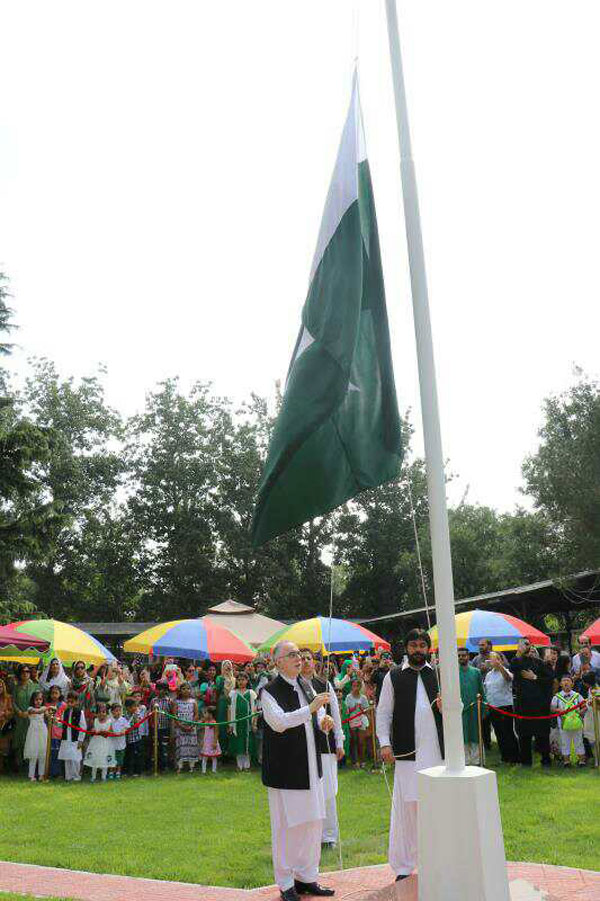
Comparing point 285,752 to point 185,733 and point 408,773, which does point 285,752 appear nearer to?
point 408,773

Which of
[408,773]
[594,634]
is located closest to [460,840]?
[408,773]

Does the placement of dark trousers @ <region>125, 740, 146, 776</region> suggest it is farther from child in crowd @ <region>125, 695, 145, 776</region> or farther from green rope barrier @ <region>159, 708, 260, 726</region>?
green rope barrier @ <region>159, 708, 260, 726</region>

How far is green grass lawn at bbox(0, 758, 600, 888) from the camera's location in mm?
8062

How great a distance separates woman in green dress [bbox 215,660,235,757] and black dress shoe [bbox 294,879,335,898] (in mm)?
9500

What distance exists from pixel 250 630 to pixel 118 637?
19.8 m

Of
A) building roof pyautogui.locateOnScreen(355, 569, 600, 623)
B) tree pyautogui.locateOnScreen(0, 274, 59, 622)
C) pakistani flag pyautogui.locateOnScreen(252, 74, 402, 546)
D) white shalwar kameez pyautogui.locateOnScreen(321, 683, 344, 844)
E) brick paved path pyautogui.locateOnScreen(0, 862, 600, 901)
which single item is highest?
tree pyautogui.locateOnScreen(0, 274, 59, 622)

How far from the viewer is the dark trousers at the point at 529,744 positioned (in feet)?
47.5

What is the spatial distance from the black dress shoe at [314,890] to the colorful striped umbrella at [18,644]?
11924 mm

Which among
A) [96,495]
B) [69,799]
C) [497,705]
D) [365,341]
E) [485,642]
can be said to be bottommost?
[69,799]

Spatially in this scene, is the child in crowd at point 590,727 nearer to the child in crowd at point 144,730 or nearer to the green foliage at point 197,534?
the child in crowd at point 144,730

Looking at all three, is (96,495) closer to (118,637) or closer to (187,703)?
(118,637)

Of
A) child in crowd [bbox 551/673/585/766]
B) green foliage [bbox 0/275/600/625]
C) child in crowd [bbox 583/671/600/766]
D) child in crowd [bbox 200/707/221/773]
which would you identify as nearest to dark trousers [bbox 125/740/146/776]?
child in crowd [bbox 200/707/221/773]

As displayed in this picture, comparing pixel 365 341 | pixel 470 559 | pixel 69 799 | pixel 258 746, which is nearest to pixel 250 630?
pixel 258 746

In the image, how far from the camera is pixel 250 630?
26.5m
